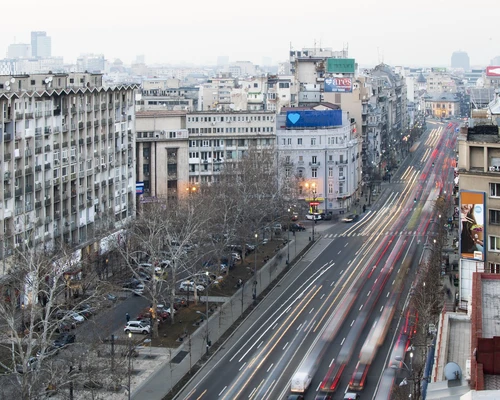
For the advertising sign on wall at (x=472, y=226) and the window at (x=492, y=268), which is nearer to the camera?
the window at (x=492, y=268)

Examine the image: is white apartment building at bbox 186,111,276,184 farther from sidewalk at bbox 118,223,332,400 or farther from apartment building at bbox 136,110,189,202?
sidewalk at bbox 118,223,332,400

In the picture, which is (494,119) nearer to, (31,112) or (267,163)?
(31,112)

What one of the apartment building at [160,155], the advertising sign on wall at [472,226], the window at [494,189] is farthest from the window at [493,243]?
the apartment building at [160,155]

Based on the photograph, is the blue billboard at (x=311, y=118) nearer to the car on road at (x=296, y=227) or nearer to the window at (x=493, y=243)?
the car on road at (x=296, y=227)

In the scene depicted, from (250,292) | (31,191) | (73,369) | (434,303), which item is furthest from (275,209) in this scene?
(73,369)

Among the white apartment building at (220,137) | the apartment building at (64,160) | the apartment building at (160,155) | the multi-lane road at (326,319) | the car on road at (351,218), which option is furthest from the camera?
the white apartment building at (220,137)

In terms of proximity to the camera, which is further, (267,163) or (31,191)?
(267,163)

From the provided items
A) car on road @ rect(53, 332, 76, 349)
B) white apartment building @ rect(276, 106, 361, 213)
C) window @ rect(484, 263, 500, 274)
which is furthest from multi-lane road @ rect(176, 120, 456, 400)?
car on road @ rect(53, 332, 76, 349)
